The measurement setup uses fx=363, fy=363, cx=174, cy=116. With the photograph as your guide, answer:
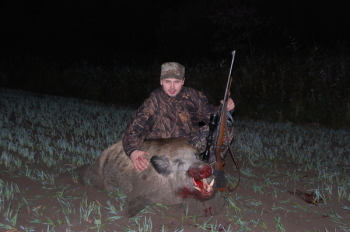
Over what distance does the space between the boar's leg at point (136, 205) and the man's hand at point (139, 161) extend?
27cm

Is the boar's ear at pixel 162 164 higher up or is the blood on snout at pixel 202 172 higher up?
the blood on snout at pixel 202 172

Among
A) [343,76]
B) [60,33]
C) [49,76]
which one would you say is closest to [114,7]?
[60,33]

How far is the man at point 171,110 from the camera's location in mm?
3816

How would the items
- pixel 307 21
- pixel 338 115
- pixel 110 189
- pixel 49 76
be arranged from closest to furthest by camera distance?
pixel 110 189, pixel 338 115, pixel 49 76, pixel 307 21

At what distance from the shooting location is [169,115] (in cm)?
398

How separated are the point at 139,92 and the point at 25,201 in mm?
10009

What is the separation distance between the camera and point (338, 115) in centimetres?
901

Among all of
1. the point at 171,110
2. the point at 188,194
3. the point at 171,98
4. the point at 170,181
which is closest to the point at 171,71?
the point at 171,98

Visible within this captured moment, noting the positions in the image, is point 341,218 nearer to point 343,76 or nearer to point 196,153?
point 196,153

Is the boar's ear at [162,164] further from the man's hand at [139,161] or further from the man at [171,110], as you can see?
the man at [171,110]

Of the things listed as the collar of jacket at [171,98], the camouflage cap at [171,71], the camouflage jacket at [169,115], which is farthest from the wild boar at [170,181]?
the camouflage cap at [171,71]

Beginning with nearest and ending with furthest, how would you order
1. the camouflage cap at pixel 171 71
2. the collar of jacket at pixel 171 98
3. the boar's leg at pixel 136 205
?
the boar's leg at pixel 136 205 < the camouflage cap at pixel 171 71 < the collar of jacket at pixel 171 98

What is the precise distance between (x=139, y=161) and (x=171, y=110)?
86 centimetres

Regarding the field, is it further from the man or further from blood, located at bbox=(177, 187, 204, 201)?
the man
